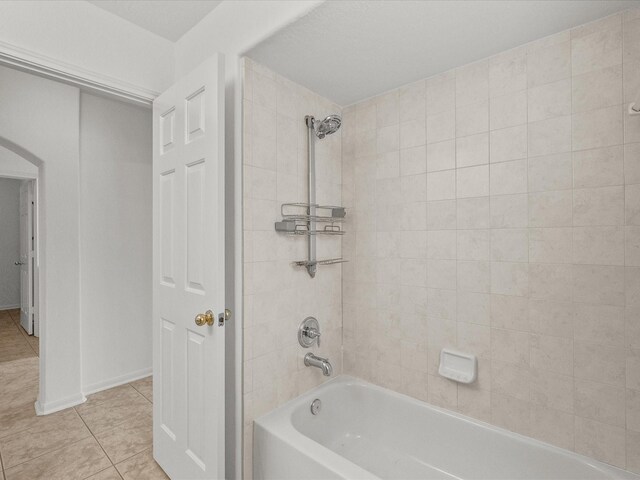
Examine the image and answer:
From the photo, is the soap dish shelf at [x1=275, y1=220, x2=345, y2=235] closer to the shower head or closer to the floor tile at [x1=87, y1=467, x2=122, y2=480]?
the shower head

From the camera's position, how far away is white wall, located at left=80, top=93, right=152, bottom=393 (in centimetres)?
269

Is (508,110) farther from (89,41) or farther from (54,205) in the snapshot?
(54,205)

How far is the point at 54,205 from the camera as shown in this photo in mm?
2445

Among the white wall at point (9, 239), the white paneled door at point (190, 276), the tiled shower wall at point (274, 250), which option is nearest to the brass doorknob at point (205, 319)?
the white paneled door at point (190, 276)

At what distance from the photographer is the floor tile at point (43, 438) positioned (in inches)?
74.7

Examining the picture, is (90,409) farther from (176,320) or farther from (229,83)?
(229,83)

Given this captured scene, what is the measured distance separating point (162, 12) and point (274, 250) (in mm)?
1343

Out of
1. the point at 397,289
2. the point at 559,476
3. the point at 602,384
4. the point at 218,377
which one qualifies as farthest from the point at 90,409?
the point at 602,384

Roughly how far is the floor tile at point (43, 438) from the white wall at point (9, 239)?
177 inches

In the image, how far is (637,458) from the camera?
4.21ft

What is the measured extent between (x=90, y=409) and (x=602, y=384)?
10.1 ft

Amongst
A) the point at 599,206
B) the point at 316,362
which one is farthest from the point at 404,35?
the point at 316,362

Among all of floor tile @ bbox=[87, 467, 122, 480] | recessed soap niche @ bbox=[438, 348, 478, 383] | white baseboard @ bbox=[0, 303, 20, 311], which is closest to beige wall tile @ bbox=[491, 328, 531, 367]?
recessed soap niche @ bbox=[438, 348, 478, 383]

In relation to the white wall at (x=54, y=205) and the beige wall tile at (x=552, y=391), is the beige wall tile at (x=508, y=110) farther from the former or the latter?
the white wall at (x=54, y=205)
